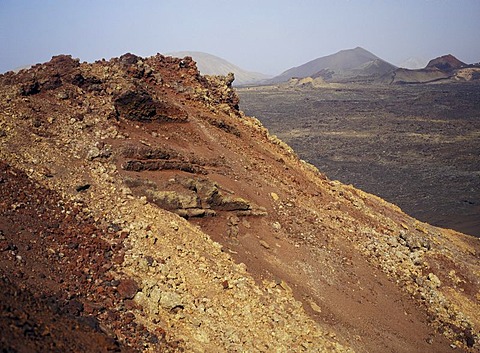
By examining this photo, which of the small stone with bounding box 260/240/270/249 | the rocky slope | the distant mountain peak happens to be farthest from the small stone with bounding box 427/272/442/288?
the distant mountain peak

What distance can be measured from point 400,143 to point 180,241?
44589 millimetres

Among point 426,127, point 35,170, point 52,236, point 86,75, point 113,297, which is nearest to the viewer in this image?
point 113,297

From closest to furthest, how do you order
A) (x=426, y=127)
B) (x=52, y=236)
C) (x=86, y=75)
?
(x=52, y=236), (x=86, y=75), (x=426, y=127)

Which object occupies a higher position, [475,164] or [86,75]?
[86,75]

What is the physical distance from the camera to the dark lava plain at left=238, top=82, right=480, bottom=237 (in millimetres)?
31781

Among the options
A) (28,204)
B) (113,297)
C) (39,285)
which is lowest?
(113,297)

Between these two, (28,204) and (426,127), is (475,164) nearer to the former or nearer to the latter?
(426,127)

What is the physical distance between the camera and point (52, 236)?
798 cm

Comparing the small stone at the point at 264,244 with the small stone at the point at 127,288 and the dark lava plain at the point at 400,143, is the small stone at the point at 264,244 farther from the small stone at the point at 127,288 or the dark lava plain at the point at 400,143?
the dark lava plain at the point at 400,143

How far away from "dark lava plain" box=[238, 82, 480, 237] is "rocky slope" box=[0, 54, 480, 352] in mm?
15782

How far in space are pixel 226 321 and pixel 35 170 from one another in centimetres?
526

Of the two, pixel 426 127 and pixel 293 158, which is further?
pixel 426 127

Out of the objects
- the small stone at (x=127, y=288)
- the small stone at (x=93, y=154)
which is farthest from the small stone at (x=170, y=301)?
the small stone at (x=93, y=154)

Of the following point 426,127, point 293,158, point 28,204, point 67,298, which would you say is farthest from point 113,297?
point 426,127
